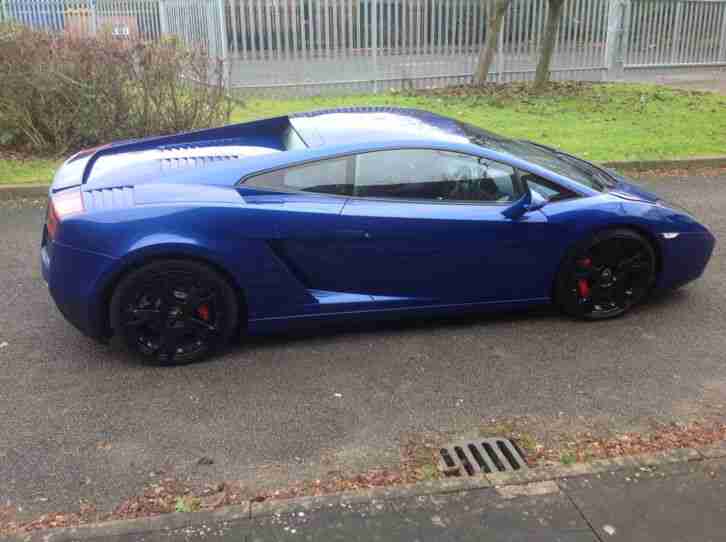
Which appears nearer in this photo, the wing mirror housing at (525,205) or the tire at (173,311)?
the tire at (173,311)

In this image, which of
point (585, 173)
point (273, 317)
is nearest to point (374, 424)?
point (273, 317)

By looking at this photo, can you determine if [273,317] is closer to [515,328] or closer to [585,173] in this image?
[515,328]

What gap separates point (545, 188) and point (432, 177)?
0.76 m

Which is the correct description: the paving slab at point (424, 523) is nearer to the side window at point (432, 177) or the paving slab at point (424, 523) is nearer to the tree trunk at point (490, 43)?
the side window at point (432, 177)

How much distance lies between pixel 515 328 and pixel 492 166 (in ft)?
3.57

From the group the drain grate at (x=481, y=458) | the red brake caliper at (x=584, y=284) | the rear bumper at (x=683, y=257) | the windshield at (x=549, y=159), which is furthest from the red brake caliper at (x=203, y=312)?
the rear bumper at (x=683, y=257)

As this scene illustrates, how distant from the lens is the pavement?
9.76 ft

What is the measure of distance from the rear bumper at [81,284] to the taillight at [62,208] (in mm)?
123

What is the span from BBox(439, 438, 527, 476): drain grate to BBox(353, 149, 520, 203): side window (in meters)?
1.66

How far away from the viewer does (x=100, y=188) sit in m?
4.47

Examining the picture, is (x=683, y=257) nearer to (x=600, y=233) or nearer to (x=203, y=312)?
(x=600, y=233)

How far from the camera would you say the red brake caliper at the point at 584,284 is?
4.93m

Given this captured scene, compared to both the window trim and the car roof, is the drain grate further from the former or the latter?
the car roof

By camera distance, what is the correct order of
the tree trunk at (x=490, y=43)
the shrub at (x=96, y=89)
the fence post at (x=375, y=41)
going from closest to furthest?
the shrub at (x=96, y=89) < the tree trunk at (x=490, y=43) < the fence post at (x=375, y=41)
